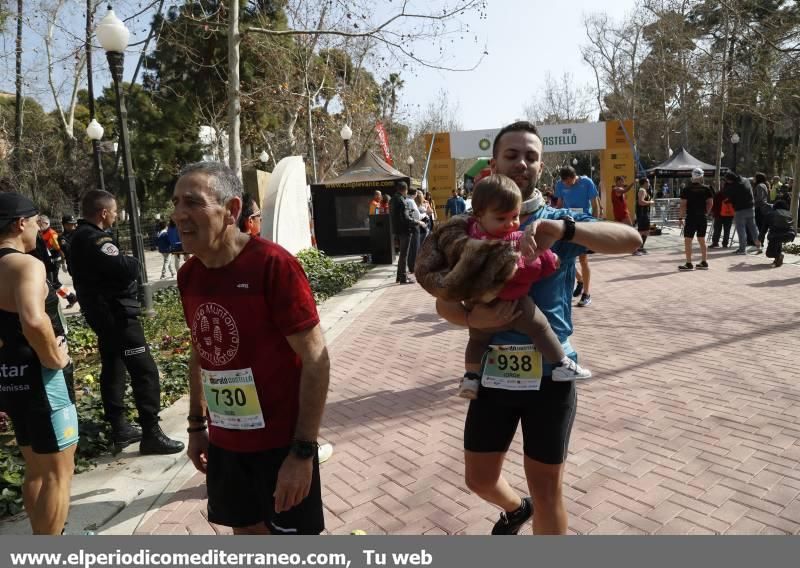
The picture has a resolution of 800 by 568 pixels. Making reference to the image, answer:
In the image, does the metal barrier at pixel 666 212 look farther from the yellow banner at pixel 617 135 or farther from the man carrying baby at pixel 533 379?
the man carrying baby at pixel 533 379

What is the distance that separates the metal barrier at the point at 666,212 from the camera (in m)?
24.0

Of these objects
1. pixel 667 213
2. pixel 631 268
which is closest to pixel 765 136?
pixel 667 213

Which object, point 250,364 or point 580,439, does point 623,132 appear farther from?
point 250,364

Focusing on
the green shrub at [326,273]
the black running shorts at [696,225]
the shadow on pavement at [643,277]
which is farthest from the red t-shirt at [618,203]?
the green shrub at [326,273]

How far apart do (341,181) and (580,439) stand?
13.7 meters

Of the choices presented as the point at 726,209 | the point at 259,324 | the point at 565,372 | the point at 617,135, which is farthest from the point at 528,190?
the point at 617,135

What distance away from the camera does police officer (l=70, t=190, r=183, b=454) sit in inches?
156

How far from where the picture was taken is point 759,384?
192 inches

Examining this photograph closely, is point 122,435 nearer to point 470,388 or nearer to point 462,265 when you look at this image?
point 470,388

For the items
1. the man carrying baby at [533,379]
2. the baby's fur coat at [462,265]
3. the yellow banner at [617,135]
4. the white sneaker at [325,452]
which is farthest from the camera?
the yellow banner at [617,135]

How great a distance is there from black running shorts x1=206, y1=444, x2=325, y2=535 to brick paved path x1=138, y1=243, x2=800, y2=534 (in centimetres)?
104

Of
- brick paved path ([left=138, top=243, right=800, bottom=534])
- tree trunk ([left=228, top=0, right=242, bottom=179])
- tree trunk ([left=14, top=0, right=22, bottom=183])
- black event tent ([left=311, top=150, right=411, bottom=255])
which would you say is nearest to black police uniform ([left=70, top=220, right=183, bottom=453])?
brick paved path ([left=138, top=243, right=800, bottom=534])

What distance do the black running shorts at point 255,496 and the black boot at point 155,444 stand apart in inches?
82.2

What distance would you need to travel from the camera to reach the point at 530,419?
2227 mm
